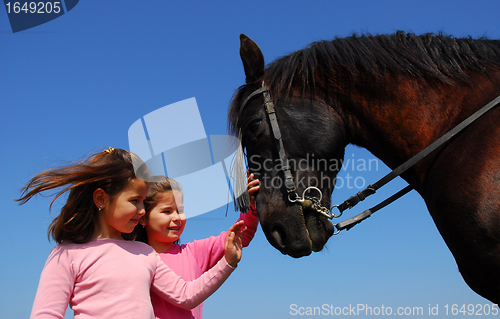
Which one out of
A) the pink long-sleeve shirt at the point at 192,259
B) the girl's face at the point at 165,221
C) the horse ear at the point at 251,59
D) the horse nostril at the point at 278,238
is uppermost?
the horse ear at the point at 251,59

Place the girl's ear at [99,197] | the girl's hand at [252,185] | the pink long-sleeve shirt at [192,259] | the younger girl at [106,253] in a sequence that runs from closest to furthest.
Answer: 1. the younger girl at [106,253]
2. the girl's ear at [99,197]
3. the pink long-sleeve shirt at [192,259]
4. the girl's hand at [252,185]

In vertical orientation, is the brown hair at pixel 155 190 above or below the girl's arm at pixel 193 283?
above

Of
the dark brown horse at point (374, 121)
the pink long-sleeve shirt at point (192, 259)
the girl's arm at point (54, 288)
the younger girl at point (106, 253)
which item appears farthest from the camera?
the pink long-sleeve shirt at point (192, 259)

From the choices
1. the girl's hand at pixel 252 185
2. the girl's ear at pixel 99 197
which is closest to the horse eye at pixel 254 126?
the girl's hand at pixel 252 185

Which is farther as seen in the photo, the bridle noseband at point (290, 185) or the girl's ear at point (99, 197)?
the bridle noseband at point (290, 185)

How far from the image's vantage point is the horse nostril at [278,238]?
2344mm

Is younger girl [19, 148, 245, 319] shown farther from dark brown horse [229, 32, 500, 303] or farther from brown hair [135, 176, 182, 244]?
dark brown horse [229, 32, 500, 303]

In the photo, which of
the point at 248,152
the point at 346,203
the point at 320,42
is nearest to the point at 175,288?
the point at 248,152

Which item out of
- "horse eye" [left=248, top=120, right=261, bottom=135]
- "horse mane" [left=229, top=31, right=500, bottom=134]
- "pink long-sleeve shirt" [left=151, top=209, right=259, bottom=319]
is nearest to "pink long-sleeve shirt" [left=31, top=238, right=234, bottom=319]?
"pink long-sleeve shirt" [left=151, top=209, right=259, bottom=319]

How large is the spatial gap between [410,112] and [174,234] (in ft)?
6.04

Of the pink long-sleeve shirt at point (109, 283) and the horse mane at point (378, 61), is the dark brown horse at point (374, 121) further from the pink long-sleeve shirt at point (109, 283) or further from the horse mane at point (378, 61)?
the pink long-sleeve shirt at point (109, 283)

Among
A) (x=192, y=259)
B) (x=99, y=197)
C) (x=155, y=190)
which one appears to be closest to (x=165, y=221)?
(x=155, y=190)

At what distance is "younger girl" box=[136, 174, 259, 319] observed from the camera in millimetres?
2518

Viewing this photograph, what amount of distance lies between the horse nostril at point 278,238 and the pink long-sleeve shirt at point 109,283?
36cm
